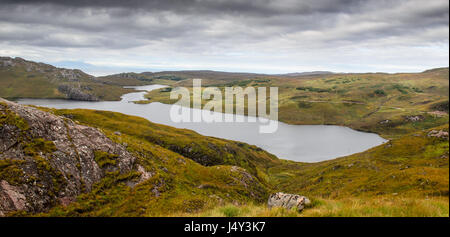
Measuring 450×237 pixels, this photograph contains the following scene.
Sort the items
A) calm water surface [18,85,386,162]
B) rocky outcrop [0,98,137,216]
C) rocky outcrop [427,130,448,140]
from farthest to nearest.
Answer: calm water surface [18,85,386,162]
rocky outcrop [427,130,448,140]
rocky outcrop [0,98,137,216]

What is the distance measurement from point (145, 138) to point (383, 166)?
67662mm

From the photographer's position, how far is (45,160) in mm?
17859

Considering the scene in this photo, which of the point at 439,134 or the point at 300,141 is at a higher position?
the point at 439,134

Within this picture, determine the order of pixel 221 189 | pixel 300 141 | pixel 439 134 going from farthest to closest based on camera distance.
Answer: pixel 300 141, pixel 439 134, pixel 221 189

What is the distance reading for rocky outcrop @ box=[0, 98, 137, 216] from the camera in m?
15.5

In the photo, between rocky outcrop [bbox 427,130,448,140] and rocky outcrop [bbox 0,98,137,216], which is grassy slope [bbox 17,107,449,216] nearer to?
rocky outcrop [bbox 0,98,137,216]

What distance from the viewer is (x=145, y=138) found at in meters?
48.8

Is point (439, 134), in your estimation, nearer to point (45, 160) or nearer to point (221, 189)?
point (221, 189)

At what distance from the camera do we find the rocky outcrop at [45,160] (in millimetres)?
15477

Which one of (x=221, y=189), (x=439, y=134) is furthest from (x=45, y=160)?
(x=439, y=134)

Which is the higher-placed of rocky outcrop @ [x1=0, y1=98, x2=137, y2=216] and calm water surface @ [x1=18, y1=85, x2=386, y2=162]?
rocky outcrop @ [x1=0, y1=98, x2=137, y2=216]

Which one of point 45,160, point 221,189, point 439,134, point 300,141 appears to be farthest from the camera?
point 300,141

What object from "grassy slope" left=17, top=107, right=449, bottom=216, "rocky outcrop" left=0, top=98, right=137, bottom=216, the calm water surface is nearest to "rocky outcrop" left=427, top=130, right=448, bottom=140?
"grassy slope" left=17, top=107, right=449, bottom=216
